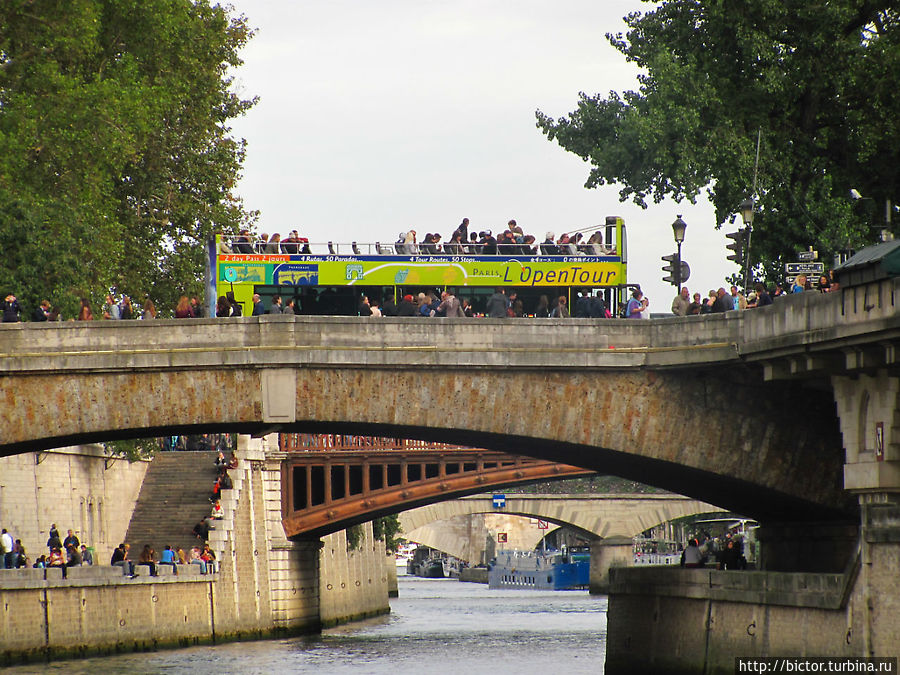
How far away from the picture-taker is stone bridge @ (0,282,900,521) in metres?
31.5

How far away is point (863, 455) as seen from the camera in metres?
27.7

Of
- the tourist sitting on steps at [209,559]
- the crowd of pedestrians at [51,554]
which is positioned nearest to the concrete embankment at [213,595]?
the tourist sitting on steps at [209,559]

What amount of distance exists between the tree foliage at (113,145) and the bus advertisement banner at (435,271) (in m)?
8.39

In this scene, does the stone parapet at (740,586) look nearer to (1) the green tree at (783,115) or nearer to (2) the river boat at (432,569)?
(1) the green tree at (783,115)

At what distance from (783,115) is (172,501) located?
90.9ft

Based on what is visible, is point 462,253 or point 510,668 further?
point 510,668

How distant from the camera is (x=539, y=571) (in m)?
124

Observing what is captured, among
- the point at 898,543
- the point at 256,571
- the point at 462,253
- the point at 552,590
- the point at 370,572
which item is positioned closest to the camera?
the point at 898,543

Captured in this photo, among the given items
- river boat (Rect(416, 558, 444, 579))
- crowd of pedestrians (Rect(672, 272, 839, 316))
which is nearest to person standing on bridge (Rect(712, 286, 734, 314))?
crowd of pedestrians (Rect(672, 272, 839, 316))

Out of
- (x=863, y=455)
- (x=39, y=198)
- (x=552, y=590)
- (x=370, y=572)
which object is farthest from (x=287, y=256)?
(x=552, y=590)

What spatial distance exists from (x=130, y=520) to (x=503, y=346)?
3038 centimetres

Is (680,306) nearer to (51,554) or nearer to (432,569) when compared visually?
(51,554)

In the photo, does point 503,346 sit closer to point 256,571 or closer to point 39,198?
point 39,198

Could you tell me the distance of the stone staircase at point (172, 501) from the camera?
5697 cm
